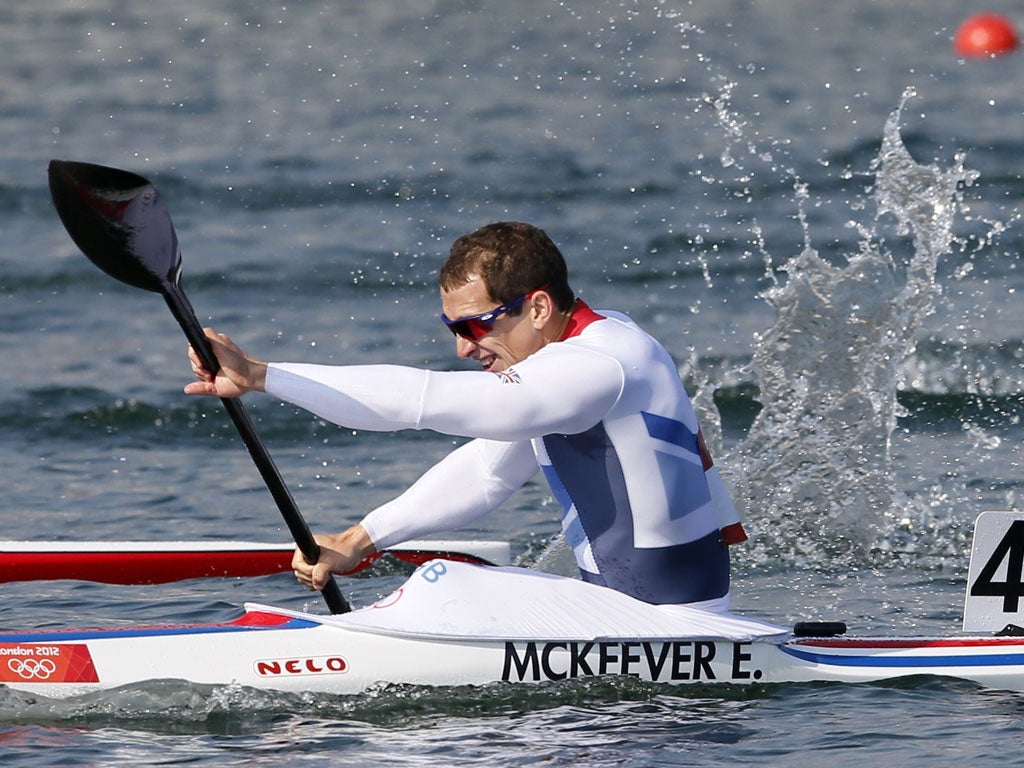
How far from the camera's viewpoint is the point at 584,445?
4637 mm

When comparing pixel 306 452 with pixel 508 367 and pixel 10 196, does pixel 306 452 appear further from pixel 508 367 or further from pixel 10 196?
pixel 10 196

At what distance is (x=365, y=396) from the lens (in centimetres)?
438

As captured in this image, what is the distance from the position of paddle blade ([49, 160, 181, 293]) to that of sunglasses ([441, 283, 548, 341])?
80 cm

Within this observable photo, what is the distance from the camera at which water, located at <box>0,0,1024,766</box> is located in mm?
4832

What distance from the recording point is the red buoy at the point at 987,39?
18.6 metres

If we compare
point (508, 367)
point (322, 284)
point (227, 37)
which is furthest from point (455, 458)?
point (227, 37)

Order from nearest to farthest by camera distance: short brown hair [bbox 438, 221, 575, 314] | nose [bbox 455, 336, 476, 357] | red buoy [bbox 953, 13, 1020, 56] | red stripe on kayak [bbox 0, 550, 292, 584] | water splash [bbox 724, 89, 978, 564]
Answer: short brown hair [bbox 438, 221, 575, 314], nose [bbox 455, 336, 476, 357], red stripe on kayak [bbox 0, 550, 292, 584], water splash [bbox 724, 89, 978, 564], red buoy [bbox 953, 13, 1020, 56]

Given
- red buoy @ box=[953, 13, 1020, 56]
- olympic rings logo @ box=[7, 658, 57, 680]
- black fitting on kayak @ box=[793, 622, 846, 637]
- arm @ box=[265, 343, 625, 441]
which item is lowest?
olympic rings logo @ box=[7, 658, 57, 680]

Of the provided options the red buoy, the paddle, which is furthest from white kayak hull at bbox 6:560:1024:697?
the red buoy

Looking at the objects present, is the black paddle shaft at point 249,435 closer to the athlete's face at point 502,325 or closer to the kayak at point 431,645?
the kayak at point 431,645

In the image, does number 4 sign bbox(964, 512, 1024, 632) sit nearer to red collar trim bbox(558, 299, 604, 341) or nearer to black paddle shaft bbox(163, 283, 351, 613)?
red collar trim bbox(558, 299, 604, 341)

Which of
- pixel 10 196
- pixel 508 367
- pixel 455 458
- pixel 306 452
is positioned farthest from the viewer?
pixel 10 196

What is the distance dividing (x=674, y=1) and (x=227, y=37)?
5.60 metres

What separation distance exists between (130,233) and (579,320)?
124 centimetres
